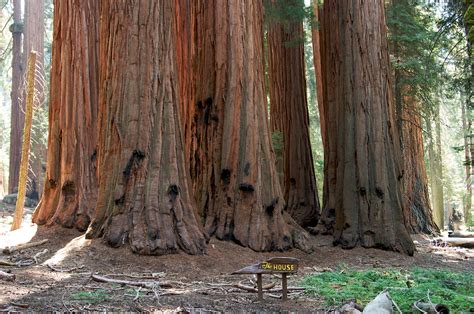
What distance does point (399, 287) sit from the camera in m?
6.35

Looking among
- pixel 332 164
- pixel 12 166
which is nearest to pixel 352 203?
pixel 332 164

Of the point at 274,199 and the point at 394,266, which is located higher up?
the point at 274,199

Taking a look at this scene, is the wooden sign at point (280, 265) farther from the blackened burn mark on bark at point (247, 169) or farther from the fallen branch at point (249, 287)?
the blackened burn mark on bark at point (247, 169)

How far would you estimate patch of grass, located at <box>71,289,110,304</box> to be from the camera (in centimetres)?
540

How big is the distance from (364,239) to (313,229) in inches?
88.0

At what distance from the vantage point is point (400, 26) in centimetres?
1606

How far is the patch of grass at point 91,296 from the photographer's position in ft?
17.7

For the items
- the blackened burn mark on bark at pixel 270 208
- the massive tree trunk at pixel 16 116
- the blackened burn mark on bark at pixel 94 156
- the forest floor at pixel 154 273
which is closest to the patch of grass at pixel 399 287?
the forest floor at pixel 154 273

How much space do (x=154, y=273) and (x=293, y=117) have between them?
28.4ft

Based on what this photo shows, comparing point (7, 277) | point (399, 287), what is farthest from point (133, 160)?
point (399, 287)

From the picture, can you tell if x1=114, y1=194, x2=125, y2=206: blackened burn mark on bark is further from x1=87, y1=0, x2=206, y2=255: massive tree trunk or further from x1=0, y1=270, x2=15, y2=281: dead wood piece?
x1=0, y1=270, x2=15, y2=281: dead wood piece

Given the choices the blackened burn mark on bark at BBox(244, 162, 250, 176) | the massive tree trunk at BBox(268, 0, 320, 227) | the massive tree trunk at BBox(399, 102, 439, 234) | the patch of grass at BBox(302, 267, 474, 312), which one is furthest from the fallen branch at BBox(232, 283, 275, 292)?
the massive tree trunk at BBox(399, 102, 439, 234)

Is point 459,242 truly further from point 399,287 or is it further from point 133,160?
point 133,160

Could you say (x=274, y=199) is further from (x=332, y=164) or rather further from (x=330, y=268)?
(x=332, y=164)
